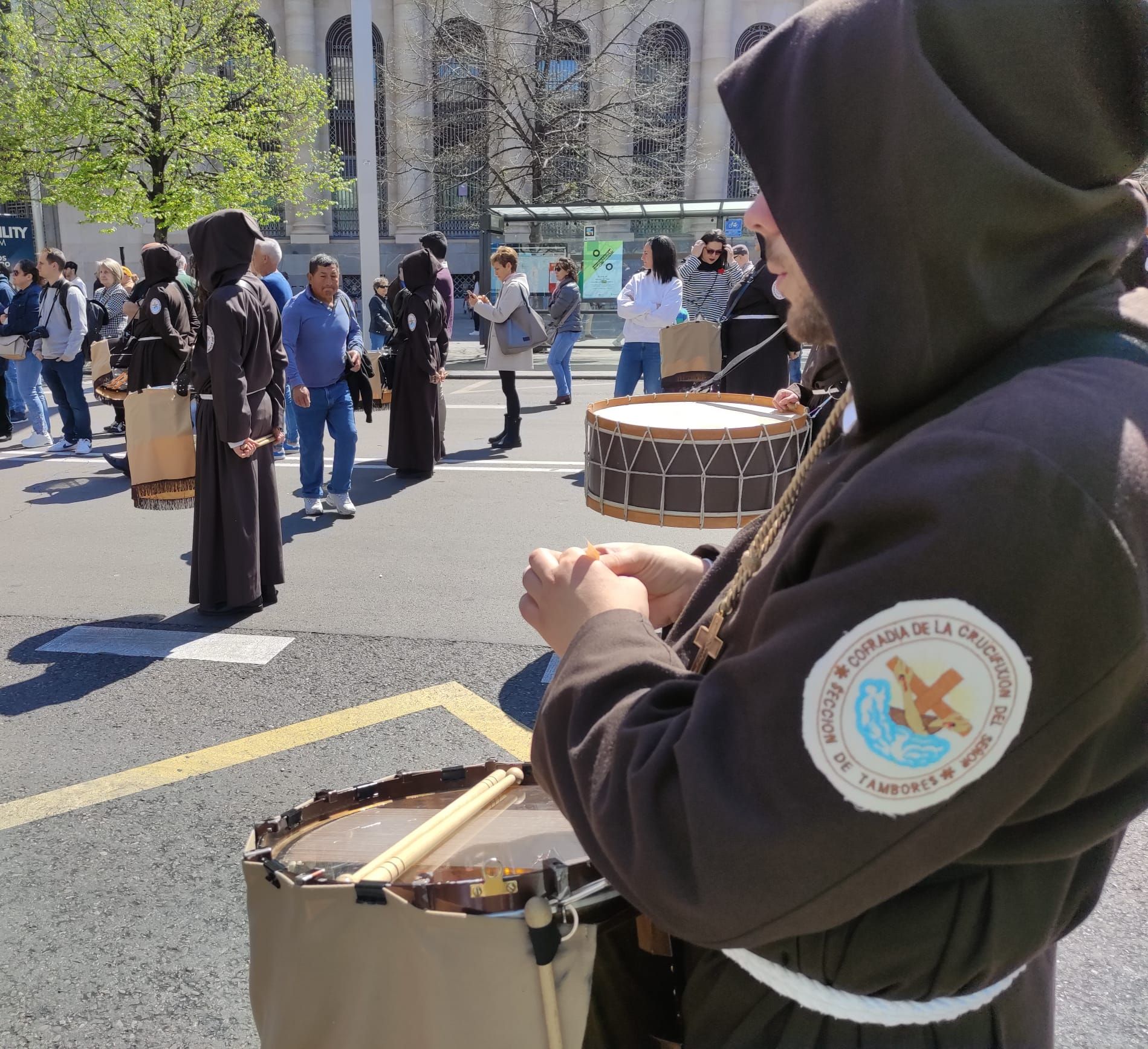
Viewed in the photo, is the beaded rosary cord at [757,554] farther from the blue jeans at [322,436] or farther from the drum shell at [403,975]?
the blue jeans at [322,436]

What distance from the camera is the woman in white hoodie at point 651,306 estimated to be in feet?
31.3

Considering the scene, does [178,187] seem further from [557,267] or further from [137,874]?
[137,874]

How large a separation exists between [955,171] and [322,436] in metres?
7.08

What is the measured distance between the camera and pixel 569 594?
1147 millimetres

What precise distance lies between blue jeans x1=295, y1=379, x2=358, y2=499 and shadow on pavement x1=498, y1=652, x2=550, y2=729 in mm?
3222

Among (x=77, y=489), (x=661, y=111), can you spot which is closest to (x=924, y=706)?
(x=77, y=489)

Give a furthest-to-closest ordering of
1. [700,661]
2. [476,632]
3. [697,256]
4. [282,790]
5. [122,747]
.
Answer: [697,256] → [476,632] → [122,747] → [282,790] → [700,661]

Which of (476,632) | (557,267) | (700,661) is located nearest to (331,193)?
(557,267)

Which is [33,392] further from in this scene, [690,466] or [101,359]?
[690,466]

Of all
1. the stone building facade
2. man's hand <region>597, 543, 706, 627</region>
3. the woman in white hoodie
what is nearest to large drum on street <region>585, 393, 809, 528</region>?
man's hand <region>597, 543, 706, 627</region>

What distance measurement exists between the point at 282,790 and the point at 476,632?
1.66m

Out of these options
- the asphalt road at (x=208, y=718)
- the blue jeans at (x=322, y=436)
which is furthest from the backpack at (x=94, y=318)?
the blue jeans at (x=322, y=436)

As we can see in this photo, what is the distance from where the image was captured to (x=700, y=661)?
106 centimetres

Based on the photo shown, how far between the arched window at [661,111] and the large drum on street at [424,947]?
28254mm
